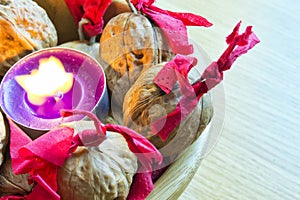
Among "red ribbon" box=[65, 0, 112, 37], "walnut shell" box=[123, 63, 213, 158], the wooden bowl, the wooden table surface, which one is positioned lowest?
the wooden table surface

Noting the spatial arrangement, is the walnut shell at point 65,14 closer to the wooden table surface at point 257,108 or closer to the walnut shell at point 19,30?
the walnut shell at point 19,30

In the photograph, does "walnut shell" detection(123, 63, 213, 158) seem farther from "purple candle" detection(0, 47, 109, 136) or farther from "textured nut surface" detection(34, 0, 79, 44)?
"textured nut surface" detection(34, 0, 79, 44)

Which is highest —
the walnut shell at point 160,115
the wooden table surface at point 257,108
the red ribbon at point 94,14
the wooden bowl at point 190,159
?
the red ribbon at point 94,14

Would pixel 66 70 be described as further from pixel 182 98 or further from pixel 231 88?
pixel 231 88

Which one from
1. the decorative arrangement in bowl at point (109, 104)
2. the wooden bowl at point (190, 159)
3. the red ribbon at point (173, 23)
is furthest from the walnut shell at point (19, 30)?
the wooden bowl at point (190, 159)

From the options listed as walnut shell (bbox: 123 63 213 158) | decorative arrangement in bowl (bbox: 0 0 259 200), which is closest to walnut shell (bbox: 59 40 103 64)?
decorative arrangement in bowl (bbox: 0 0 259 200)

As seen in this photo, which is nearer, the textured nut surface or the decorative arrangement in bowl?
the decorative arrangement in bowl

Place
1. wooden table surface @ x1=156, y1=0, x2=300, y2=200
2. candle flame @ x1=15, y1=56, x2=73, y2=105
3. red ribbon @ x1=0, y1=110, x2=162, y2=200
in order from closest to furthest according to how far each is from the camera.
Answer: red ribbon @ x1=0, y1=110, x2=162, y2=200 < candle flame @ x1=15, y1=56, x2=73, y2=105 < wooden table surface @ x1=156, y1=0, x2=300, y2=200
